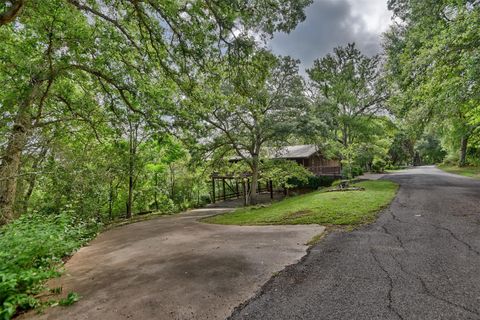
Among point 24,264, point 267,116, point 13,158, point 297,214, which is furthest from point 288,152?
point 24,264

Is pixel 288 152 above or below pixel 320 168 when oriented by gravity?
above

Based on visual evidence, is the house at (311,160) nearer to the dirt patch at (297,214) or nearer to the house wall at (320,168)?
the house wall at (320,168)

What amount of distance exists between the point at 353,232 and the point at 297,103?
9.76m

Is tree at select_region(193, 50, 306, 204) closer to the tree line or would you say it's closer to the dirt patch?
the tree line

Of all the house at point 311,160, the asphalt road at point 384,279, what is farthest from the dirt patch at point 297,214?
the house at point 311,160

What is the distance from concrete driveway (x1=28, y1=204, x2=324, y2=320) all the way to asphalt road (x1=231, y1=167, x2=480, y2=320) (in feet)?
1.28

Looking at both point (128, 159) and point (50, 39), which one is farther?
point (128, 159)

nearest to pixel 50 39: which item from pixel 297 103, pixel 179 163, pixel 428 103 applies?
pixel 297 103

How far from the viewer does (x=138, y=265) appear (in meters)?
5.00

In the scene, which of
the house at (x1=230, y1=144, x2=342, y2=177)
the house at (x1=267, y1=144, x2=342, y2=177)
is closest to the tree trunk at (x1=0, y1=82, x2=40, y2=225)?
the house at (x1=230, y1=144, x2=342, y2=177)

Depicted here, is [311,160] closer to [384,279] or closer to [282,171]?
[282,171]

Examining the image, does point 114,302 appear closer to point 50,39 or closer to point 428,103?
point 50,39

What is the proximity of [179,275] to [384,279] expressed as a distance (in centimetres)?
319

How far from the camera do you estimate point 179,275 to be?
13.6 feet
